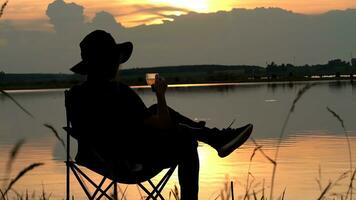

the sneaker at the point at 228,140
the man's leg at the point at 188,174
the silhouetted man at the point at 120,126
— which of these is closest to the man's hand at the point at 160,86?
the silhouetted man at the point at 120,126

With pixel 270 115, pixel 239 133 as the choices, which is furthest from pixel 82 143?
pixel 270 115

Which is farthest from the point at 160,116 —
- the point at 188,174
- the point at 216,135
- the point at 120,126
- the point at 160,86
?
the point at 216,135

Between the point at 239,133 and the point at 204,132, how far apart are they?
27cm

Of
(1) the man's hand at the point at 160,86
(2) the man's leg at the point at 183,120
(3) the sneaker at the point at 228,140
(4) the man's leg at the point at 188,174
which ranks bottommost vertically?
(4) the man's leg at the point at 188,174

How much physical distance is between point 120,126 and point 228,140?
658 mm

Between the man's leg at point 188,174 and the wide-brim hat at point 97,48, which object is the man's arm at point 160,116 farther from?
the wide-brim hat at point 97,48

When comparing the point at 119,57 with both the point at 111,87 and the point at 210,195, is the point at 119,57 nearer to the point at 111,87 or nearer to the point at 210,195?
the point at 111,87

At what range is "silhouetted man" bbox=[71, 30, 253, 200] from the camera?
4.07 metres

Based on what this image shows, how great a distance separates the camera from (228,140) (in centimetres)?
440

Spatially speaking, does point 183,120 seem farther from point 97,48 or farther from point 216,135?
point 97,48

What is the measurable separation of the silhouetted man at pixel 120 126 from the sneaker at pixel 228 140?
0.48 feet

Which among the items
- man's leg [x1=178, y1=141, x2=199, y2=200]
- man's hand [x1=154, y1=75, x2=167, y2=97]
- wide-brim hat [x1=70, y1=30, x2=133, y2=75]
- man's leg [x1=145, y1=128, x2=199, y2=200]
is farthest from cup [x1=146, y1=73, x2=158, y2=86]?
man's leg [x1=178, y1=141, x2=199, y2=200]

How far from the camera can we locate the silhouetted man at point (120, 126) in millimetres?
4066

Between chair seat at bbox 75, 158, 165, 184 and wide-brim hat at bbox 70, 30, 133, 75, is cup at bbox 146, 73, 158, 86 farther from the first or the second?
chair seat at bbox 75, 158, 165, 184
